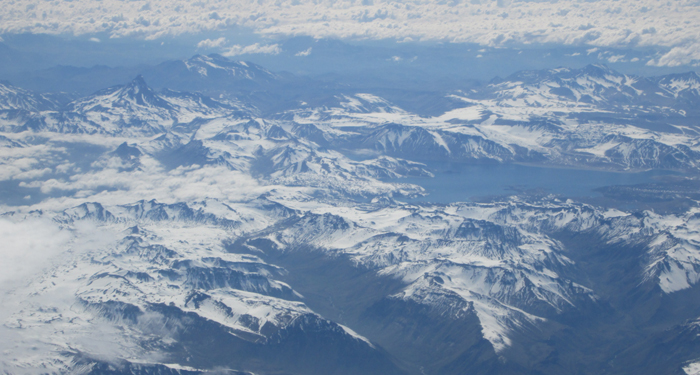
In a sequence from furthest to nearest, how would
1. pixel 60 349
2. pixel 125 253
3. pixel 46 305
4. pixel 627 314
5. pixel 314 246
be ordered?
pixel 314 246, pixel 125 253, pixel 627 314, pixel 46 305, pixel 60 349

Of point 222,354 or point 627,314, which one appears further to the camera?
point 627,314

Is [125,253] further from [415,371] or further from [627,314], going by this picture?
[627,314]

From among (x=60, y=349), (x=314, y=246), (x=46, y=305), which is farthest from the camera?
(x=314, y=246)

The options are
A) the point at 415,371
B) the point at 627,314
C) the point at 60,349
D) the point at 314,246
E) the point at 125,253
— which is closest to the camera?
the point at 60,349

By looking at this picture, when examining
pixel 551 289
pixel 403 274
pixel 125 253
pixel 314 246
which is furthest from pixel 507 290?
pixel 125 253

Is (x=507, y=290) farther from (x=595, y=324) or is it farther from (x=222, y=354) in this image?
(x=222, y=354)

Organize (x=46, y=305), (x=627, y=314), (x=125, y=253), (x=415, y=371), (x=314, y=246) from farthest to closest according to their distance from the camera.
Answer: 1. (x=314, y=246)
2. (x=125, y=253)
3. (x=627, y=314)
4. (x=46, y=305)
5. (x=415, y=371)

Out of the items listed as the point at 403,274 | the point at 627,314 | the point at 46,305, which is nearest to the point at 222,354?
the point at 46,305

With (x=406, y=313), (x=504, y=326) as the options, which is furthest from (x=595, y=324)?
(x=406, y=313)

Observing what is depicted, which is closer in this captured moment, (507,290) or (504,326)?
(504,326)

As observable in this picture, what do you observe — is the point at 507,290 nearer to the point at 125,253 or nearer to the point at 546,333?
the point at 546,333
